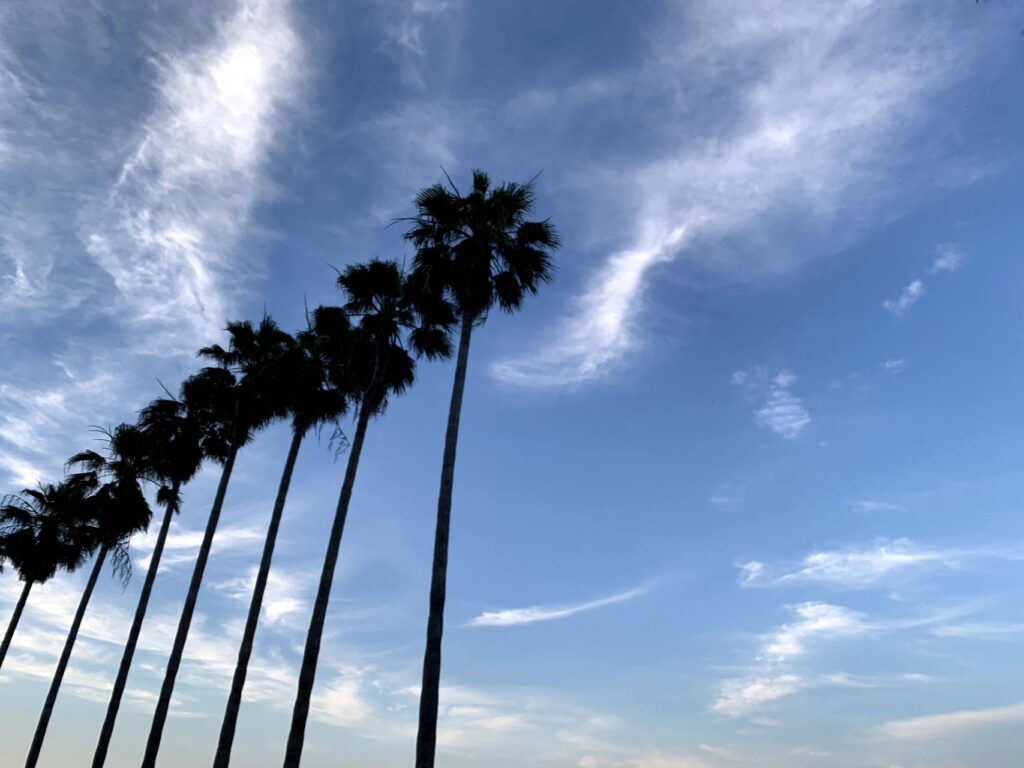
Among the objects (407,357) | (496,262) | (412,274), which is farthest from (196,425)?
(496,262)

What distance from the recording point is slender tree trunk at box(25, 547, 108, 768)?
3534 cm

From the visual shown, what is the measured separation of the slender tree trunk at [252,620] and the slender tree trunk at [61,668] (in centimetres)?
1787

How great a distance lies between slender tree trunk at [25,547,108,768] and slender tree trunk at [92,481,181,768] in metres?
7.41

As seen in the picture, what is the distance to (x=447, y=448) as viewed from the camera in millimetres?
21234

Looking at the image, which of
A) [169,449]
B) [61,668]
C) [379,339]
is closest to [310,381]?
[379,339]

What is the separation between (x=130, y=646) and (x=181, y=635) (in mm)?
6135

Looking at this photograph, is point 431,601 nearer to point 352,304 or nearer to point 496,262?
point 496,262

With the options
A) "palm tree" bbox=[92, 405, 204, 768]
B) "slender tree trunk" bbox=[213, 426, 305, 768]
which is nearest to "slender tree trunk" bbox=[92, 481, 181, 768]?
"palm tree" bbox=[92, 405, 204, 768]

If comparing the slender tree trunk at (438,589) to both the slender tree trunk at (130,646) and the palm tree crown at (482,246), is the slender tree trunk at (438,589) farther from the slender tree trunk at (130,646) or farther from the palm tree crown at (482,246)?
the slender tree trunk at (130,646)

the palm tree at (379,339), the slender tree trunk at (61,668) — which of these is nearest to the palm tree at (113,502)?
the slender tree trunk at (61,668)

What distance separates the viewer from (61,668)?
3716cm

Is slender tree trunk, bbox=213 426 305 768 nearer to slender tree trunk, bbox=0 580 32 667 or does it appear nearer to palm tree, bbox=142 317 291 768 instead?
palm tree, bbox=142 317 291 768

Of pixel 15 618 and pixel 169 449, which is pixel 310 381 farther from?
pixel 15 618

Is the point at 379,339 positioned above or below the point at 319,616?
above
